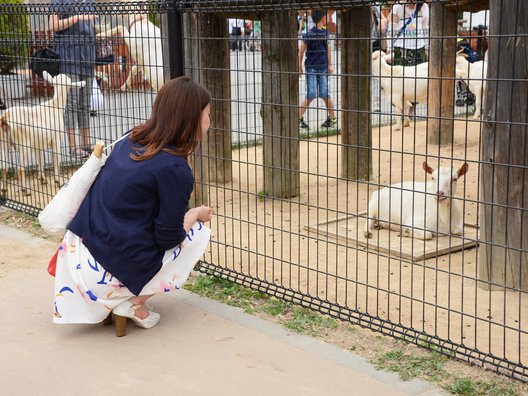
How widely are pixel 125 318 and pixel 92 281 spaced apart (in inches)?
11.6

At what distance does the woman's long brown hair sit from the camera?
411cm

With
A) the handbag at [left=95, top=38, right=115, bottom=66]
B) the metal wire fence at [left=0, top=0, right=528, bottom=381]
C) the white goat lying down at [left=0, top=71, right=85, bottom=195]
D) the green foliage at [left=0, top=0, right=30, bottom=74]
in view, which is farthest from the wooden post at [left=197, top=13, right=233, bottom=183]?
the green foliage at [left=0, top=0, right=30, bottom=74]

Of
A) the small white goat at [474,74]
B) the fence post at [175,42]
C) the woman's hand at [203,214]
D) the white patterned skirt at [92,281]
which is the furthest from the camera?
the small white goat at [474,74]

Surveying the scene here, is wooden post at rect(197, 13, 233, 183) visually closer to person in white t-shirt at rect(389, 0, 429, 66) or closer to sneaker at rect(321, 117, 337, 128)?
sneaker at rect(321, 117, 337, 128)

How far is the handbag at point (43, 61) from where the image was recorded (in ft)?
23.2

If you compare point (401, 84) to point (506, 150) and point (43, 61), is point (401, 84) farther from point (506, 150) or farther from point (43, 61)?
point (506, 150)

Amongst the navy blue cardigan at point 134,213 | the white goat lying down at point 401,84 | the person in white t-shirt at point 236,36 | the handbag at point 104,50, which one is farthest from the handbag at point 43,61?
the white goat lying down at point 401,84

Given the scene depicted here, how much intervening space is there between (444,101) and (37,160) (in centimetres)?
526

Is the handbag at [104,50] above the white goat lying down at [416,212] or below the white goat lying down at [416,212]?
above

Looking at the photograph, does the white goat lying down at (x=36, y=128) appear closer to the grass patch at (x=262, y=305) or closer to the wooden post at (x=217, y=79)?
the wooden post at (x=217, y=79)

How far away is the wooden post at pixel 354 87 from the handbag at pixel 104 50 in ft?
7.65

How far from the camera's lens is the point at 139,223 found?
419 centimetres

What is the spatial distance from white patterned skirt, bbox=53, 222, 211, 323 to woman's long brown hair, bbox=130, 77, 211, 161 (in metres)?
0.57

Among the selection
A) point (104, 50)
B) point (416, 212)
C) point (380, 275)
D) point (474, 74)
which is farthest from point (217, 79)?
point (474, 74)
